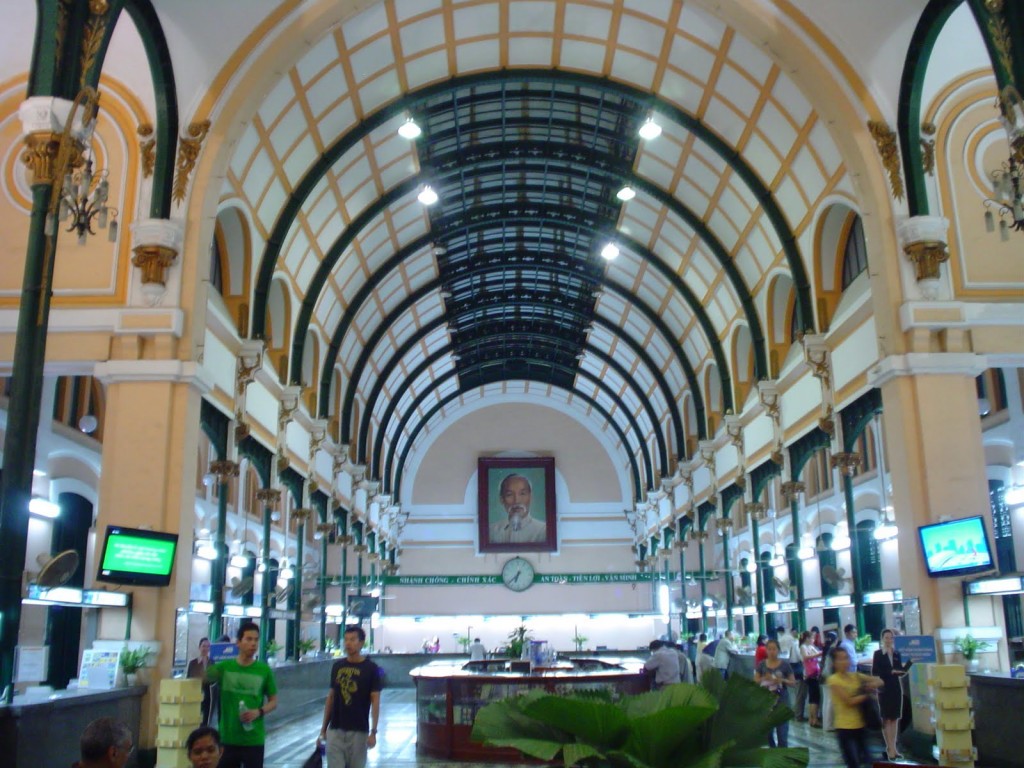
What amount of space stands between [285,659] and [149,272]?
446 inches

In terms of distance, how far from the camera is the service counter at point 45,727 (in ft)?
25.1

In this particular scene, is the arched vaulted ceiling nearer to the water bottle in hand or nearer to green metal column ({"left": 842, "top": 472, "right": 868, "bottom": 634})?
green metal column ({"left": 842, "top": 472, "right": 868, "bottom": 634})

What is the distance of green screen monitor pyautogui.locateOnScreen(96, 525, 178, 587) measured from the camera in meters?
11.5

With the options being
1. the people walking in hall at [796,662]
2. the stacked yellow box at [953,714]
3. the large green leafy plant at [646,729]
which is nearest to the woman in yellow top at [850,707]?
the stacked yellow box at [953,714]

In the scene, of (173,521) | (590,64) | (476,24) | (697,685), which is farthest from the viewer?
(590,64)

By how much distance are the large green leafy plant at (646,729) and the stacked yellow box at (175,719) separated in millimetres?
7443

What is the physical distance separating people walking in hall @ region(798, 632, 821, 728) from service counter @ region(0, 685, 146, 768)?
434 inches

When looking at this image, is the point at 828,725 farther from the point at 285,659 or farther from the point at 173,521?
the point at 285,659

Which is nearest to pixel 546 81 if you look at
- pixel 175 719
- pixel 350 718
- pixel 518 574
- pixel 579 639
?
pixel 175 719

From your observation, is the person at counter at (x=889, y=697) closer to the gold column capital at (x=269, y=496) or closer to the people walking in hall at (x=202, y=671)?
the people walking in hall at (x=202, y=671)

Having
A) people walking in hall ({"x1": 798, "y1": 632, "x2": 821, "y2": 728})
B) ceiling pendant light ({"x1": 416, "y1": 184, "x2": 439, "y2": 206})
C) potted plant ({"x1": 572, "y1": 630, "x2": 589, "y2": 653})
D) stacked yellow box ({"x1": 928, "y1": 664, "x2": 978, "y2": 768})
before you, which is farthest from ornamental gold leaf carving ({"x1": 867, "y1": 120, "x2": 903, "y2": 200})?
potted plant ({"x1": 572, "y1": 630, "x2": 589, "y2": 653})

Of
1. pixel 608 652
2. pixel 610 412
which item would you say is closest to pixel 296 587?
pixel 608 652

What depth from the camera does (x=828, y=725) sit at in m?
14.8

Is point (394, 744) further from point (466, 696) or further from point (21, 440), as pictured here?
point (21, 440)
